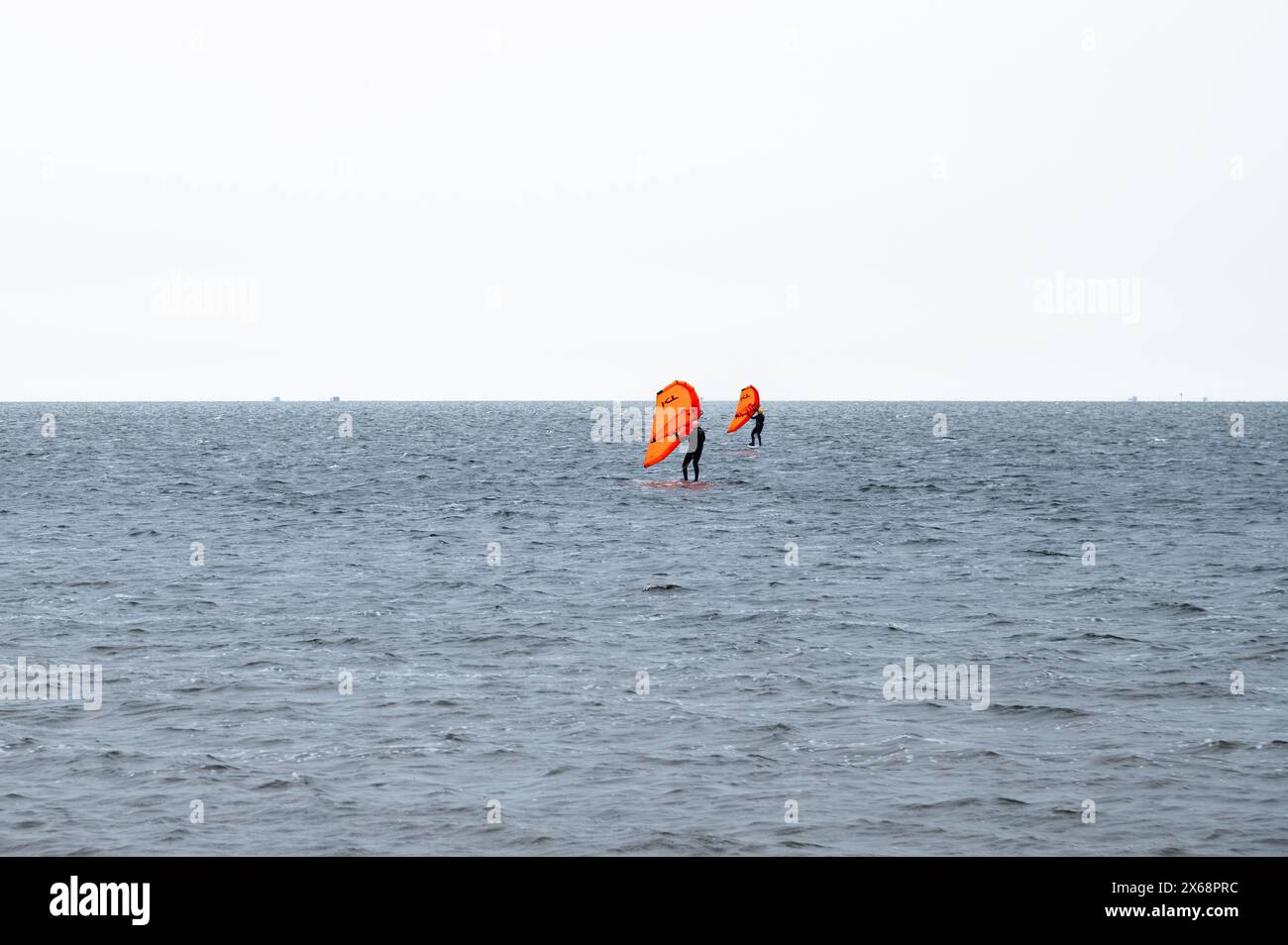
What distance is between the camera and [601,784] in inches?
520

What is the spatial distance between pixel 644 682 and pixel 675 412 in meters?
32.2

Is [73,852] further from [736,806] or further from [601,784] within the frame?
[736,806]

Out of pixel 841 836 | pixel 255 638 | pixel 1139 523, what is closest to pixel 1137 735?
pixel 841 836

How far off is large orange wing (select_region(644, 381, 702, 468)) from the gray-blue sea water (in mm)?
6405

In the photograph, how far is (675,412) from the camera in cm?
4934


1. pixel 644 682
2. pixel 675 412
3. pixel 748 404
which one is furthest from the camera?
pixel 748 404

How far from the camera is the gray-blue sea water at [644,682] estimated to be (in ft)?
39.9

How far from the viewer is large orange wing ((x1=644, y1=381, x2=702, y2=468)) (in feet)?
157

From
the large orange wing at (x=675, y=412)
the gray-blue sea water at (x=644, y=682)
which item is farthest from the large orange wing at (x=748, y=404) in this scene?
the gray-blue sea water at (x=644, y=682)

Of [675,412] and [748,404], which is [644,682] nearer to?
[675,412]

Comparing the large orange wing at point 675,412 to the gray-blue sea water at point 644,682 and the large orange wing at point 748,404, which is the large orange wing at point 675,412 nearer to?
the gray-blue sea water at point 644,682

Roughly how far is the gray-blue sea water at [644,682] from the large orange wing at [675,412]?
641cm

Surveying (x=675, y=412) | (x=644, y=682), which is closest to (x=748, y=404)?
(x=675, y=412)

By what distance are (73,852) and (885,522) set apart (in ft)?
103
